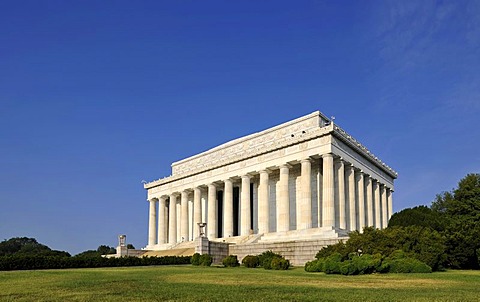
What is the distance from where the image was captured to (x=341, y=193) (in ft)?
175

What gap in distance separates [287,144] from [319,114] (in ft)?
19.1

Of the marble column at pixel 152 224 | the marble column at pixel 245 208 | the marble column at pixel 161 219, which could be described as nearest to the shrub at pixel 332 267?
the marble column at pixel 245 208

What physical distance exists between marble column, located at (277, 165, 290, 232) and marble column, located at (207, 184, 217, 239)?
12649 millimetres

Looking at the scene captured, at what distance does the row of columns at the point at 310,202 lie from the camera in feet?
171

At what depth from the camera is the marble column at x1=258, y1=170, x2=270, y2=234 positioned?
191ft

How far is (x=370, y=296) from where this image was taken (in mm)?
15688

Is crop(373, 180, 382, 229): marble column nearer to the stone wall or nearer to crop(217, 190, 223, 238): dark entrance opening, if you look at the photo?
crop(217, 190, 223, 238): dark entrance opening

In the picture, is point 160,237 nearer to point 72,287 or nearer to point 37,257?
point 37,257

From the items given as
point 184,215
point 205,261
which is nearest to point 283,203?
point 205,261

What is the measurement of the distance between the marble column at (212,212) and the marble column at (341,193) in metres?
19.7

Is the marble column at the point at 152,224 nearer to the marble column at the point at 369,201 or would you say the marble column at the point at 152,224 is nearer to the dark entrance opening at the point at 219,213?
the dark entrance opening at the point at 219,213

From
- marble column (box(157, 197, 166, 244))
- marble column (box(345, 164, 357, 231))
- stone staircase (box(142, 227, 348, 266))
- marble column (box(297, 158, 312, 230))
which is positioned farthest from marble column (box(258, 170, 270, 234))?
marble column (box(157, 197, 166, 244))

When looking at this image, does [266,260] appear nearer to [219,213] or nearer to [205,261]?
[205,261]

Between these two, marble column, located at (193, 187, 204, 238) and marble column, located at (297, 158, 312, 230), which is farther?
marble column, located at (193, 187, 204, 238)
